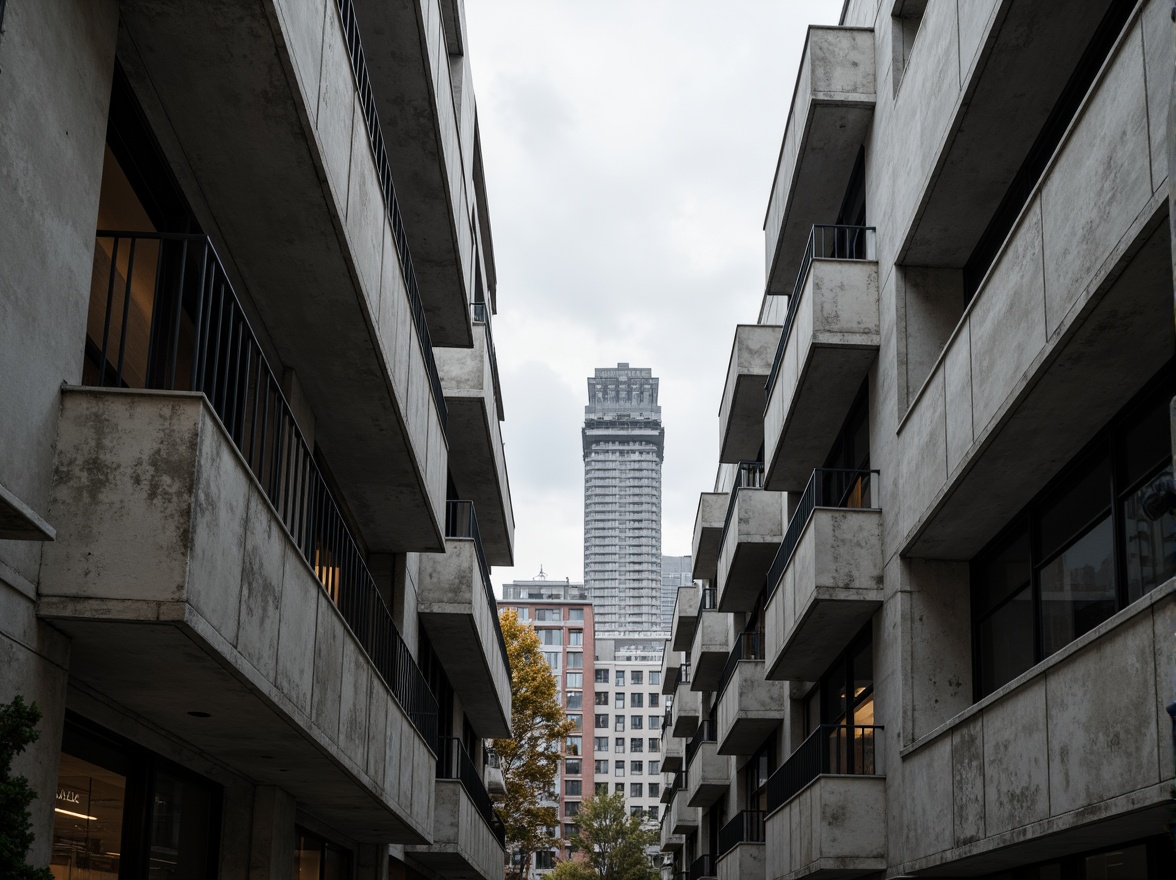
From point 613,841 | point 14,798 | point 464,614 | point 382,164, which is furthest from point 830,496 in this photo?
point 613,841

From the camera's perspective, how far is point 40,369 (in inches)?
283

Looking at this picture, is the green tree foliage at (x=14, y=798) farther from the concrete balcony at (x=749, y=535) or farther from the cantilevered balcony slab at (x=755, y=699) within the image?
the concrete balcony at (x=749, y=535)

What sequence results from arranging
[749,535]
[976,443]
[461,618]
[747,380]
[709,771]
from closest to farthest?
[976,443], [461,618], [749,535], [747,380], [709,771]

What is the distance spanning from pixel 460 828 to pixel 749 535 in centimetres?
837

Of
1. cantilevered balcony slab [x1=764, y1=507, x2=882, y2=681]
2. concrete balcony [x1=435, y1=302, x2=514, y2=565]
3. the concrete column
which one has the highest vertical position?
concrete balcony [x1=435, y1=302, x2=514, y2=565]

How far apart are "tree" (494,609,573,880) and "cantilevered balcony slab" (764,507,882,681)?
29.0 meters

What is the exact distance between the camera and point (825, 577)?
18.6m

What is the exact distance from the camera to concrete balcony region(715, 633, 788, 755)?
27438 mm

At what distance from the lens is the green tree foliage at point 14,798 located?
547 cm

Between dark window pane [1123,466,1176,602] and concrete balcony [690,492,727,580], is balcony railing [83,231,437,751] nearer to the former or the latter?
dark window pane [1123,466,1176,602]

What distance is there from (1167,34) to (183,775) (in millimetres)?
9733

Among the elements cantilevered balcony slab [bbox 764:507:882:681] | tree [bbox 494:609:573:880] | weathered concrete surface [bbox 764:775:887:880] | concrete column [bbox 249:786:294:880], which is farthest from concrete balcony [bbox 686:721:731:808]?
concrete column [bbox 249:786:294:880]

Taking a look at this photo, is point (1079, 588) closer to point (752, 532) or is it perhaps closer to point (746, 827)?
point (752, 532)

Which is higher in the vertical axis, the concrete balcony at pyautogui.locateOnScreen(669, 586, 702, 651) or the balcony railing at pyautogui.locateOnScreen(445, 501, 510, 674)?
the concrete balcony at pyautogui.locateOnScreen(669, 586, 702, 651)
